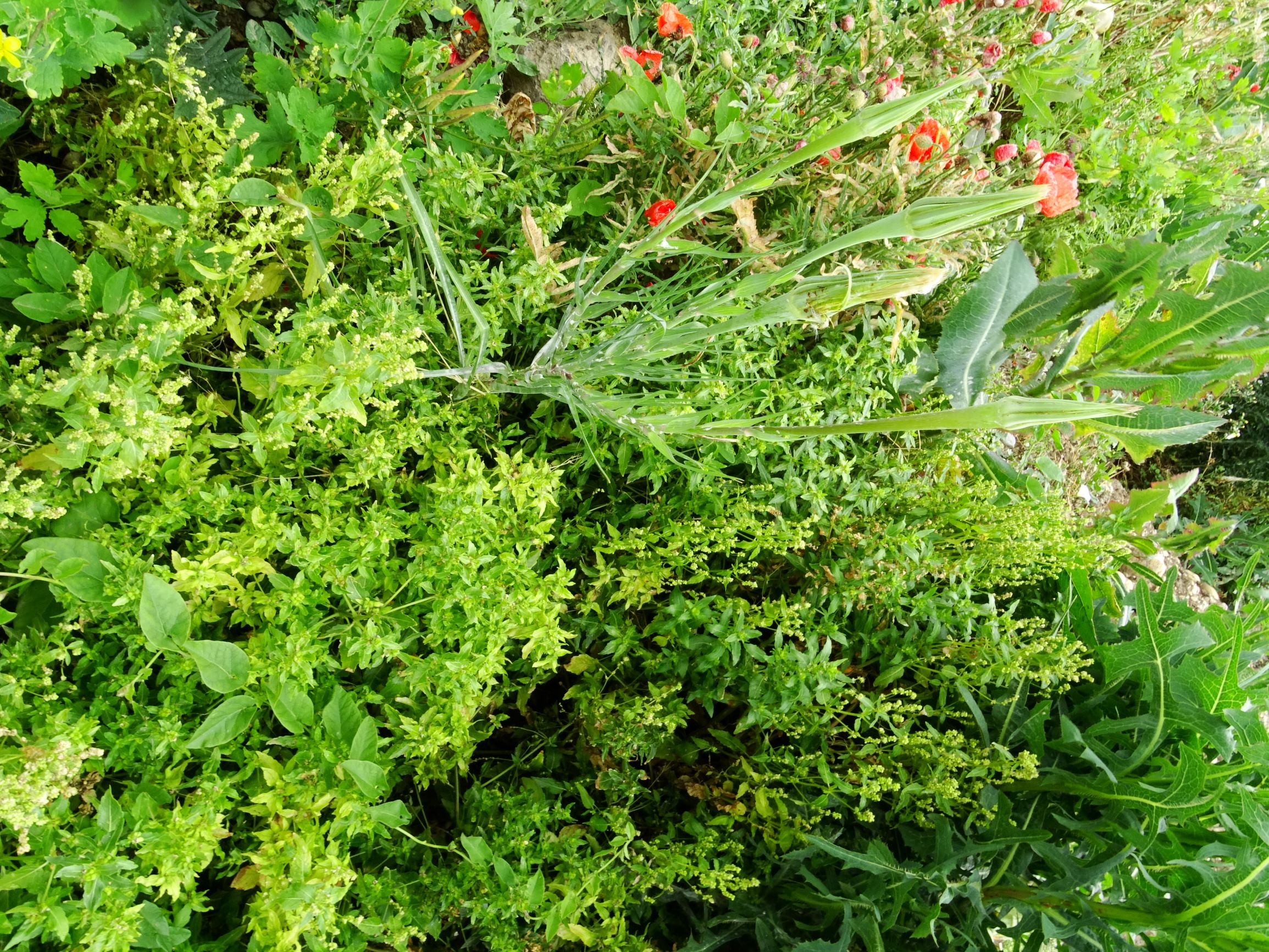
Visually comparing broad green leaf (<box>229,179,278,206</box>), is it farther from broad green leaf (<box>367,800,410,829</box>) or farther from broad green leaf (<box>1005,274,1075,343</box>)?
broad green leaf (<box>1005,274,1075,343</box>)

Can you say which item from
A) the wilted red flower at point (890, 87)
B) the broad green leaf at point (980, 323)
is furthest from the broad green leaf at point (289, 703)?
the wilted red flower at point (890, 87)

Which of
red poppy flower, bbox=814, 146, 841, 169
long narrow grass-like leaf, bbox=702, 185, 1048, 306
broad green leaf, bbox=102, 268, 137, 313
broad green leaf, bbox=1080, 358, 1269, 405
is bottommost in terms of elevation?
broad green leaf, bbox=1080, 358, 1269, 405

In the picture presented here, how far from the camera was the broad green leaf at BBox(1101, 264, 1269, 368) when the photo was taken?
1327 mm

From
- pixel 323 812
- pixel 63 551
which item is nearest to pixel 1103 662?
pixel 323 812

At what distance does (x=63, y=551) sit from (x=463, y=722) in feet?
2.07

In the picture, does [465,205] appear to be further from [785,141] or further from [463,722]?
[463,722]

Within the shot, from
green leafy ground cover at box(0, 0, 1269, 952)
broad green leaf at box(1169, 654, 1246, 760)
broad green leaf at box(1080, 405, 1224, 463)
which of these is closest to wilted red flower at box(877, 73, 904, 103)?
green leafy ground cover at box(0, 0, 1269, 952)

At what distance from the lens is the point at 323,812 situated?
1247mm

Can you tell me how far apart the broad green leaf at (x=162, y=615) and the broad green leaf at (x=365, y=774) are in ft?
0.94

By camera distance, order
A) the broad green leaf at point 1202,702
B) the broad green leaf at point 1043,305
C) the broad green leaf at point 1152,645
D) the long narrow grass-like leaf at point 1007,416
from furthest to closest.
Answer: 1. the broad green leaf at point 1043,305
2. the broad green leaf at point 1152,645
3. the broad green leaf at point 1202,702
4. the long narrow grass-like leaf at point 1007,416

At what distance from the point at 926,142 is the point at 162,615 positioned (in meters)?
1.61

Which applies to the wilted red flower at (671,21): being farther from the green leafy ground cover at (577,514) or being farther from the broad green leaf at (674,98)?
the broad green leaf at (674,98)

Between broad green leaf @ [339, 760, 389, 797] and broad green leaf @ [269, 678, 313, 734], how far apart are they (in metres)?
0.10

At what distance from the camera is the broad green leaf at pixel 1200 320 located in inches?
52.2
